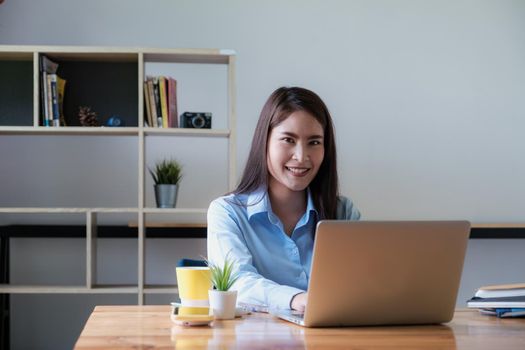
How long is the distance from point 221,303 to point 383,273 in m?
0.35

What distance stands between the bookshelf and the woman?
1149mm

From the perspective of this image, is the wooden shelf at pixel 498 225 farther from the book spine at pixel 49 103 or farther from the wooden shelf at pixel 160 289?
the book spine at pixel 49 103

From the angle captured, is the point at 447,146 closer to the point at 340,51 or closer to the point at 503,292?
the point at 340,51

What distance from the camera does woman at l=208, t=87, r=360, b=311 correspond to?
6.97ft

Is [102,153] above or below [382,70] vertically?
below

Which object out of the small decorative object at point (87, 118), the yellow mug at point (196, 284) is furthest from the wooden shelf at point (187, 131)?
the yellow mug at point (196, 284)

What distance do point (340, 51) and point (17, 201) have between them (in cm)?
177

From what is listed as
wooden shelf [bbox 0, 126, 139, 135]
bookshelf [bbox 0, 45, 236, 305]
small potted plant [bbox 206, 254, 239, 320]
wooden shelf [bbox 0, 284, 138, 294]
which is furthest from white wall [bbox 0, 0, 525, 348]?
small potted plant [bbox 206, 254, 239, 320]

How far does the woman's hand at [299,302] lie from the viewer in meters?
1.66

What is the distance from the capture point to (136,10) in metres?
3.84

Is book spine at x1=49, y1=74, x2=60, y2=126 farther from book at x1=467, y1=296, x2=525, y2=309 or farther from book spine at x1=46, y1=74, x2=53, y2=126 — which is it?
book at x1=467, y1=296, x2=525, y2=309

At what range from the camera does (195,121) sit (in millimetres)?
3432

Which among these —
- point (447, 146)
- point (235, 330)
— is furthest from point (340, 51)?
point (235, 330)

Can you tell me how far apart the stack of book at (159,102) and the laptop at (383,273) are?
1926 mm
